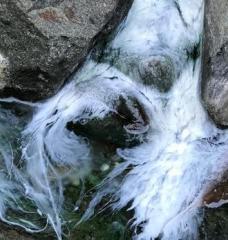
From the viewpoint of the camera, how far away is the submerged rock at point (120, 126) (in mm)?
3992

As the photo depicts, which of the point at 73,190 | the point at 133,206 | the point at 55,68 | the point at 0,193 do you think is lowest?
the point at 133,206

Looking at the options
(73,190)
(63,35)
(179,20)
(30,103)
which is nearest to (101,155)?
(73,190)

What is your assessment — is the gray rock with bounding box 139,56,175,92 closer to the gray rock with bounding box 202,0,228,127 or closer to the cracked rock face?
the gray rock with bounding box 202,0,228,127

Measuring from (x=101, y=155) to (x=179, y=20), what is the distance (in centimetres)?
110

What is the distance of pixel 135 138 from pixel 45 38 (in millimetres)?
904

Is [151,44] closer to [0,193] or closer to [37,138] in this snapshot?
[37,138]

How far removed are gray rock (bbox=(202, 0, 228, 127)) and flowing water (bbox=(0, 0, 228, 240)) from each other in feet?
0.37

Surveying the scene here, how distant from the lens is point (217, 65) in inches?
156

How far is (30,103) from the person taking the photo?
3.98 metres

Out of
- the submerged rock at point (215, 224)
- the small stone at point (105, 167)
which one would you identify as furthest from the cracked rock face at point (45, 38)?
the submerged rock at point (215, 224)

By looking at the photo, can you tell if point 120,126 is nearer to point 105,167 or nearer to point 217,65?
point 105,167

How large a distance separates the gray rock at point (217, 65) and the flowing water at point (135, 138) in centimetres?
11

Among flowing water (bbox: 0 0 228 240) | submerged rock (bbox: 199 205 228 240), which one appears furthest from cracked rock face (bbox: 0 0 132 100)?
submerged rock (bbox: 199 205 228 240)

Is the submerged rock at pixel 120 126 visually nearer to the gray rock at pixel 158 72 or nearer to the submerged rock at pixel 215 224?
the gray rock at pixel 158 72
